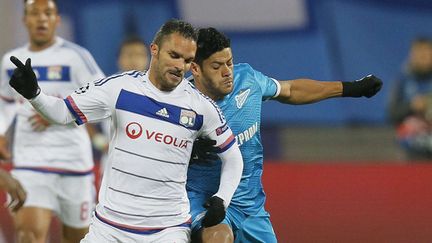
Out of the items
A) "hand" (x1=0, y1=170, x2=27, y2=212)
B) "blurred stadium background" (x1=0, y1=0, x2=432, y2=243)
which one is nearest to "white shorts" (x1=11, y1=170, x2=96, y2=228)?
"hand" (x1=0, y1=170, x2=27, y2=212)

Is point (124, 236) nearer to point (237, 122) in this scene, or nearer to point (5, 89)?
point (237, 122)

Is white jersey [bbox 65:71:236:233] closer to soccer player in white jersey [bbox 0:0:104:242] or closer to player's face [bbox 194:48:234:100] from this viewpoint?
player's face [bbox 194:48:234:100]

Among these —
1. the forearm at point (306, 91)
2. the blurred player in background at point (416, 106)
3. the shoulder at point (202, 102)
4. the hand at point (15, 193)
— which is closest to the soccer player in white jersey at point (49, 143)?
the hand at point (15, 193)

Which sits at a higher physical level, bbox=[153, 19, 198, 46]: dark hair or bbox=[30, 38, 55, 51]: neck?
bbox=[153, 19, 198, 46]: dark hair

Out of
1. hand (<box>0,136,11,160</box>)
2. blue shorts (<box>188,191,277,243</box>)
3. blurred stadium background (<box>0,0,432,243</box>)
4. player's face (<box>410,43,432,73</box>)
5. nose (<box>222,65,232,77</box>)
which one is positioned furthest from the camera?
blurred stadium background (<box>0,0,432,243</box>)

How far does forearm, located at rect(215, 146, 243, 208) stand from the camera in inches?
194

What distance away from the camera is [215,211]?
4812 millimetres

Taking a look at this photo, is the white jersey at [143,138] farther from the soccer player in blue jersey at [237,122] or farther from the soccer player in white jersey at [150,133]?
the soccer player in blue jersey at [237,122]

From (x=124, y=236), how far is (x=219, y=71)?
36.7 inches

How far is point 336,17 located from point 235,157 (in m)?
7.94

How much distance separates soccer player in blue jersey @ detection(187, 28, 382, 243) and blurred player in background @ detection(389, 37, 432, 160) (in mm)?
4472

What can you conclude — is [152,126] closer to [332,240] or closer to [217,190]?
[217,190]

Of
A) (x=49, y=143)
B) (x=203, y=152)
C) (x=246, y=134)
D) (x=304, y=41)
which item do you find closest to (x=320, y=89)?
(x=246, y=134)

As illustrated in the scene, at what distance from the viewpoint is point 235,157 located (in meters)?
4.98
